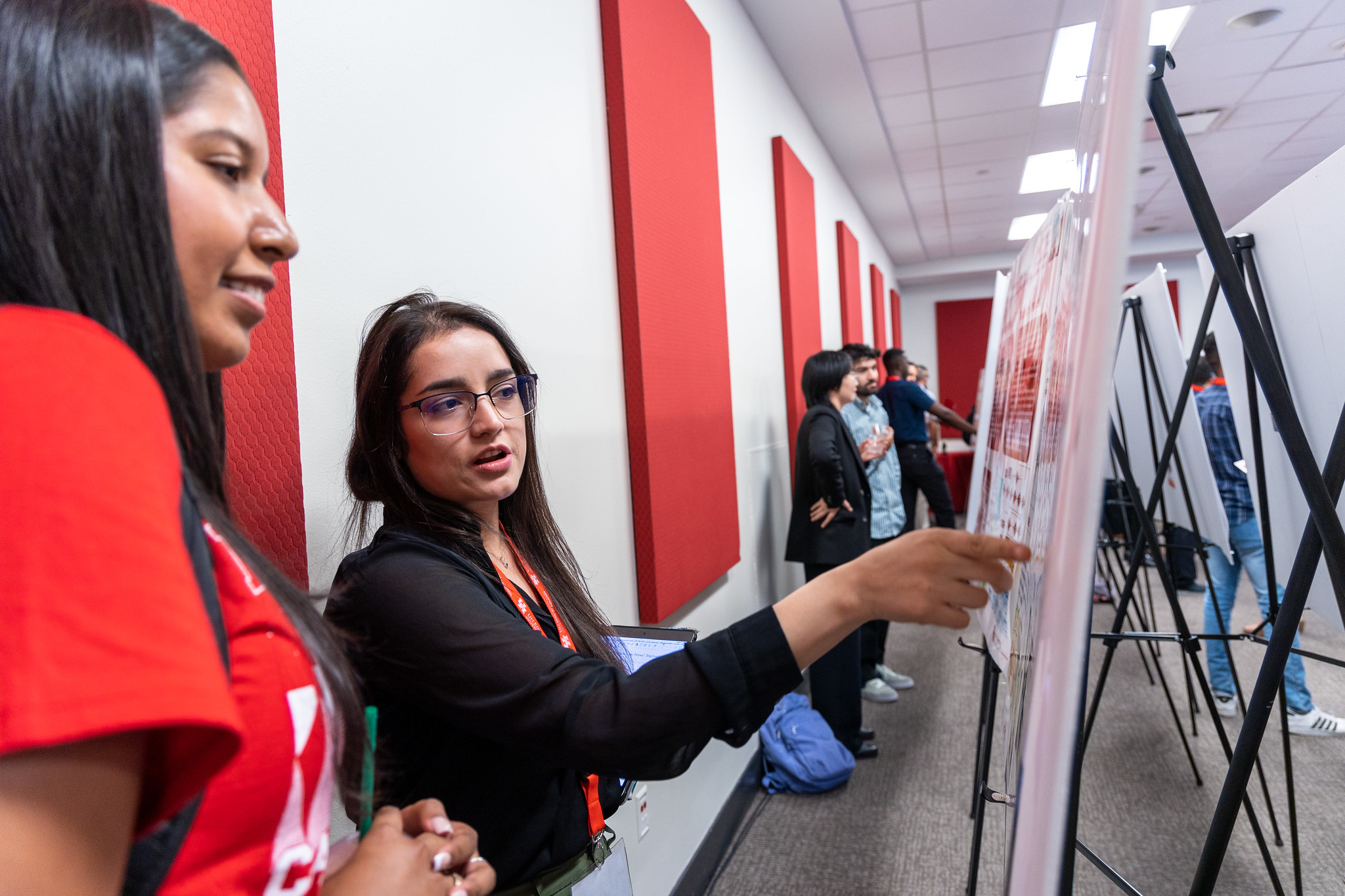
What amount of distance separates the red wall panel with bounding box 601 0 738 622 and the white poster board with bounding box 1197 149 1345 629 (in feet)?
4.01

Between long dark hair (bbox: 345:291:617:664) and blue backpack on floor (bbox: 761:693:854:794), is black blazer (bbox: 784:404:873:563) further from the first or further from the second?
long dark hair (bbox: 345:291:617:664)

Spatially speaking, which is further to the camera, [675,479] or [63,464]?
[675,479]

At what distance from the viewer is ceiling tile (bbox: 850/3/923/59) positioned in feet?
11.1

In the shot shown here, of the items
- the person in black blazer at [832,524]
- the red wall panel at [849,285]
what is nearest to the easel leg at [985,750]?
the person in black blazer at [832,524]

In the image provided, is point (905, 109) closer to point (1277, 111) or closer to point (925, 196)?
point (925, 196)

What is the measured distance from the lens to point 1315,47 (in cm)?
404

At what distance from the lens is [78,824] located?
1.07 feet

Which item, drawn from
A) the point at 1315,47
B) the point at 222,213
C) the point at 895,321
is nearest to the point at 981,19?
the point at 1315,47

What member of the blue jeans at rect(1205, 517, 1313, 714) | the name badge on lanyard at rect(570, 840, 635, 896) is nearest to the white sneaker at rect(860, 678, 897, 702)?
the blue jeans at rect(1205, 517, 1313, 714)

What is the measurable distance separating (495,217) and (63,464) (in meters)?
1.15

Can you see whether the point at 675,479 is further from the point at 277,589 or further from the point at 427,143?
the point at 277,589

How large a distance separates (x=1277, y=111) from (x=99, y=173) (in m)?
6.60

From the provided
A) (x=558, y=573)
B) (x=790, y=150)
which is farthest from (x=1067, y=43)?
(x=558, y=573)

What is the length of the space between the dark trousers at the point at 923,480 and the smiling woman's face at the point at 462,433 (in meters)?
3.83
